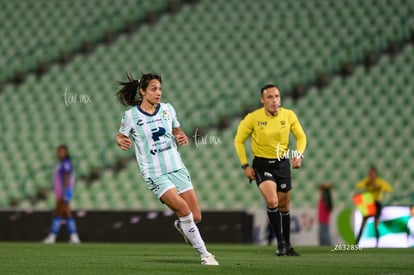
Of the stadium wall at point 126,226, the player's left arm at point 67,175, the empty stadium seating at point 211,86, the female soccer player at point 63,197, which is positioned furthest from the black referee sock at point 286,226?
the empty stadium seating at point 211,86

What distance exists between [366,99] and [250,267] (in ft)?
37.7

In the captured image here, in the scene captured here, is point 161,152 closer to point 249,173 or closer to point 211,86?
point 249,173

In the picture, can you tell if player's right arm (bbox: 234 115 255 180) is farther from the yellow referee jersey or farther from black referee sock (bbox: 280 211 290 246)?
black referee sock (bbox: 280 211 290 246)

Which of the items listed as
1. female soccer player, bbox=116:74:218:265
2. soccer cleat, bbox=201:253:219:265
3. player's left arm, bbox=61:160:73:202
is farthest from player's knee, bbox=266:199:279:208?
player's left arm, bbox=61:160:73:202

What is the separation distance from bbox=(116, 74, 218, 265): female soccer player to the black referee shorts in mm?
1522

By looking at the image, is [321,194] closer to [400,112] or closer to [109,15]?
[400,112]

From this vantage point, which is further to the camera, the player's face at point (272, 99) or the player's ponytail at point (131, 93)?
the player's face at point (272, 99)

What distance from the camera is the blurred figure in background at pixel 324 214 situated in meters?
15.3

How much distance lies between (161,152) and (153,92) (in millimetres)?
537

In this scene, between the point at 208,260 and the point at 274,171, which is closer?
the point at 208,260

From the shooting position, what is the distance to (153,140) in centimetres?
827

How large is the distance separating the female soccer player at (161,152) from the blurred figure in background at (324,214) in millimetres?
7221

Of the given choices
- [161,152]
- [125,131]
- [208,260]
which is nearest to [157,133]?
[161,152]

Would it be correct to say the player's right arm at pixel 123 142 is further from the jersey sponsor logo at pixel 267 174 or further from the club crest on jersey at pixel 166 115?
the jersey sponsor logo at pixel 267 174
